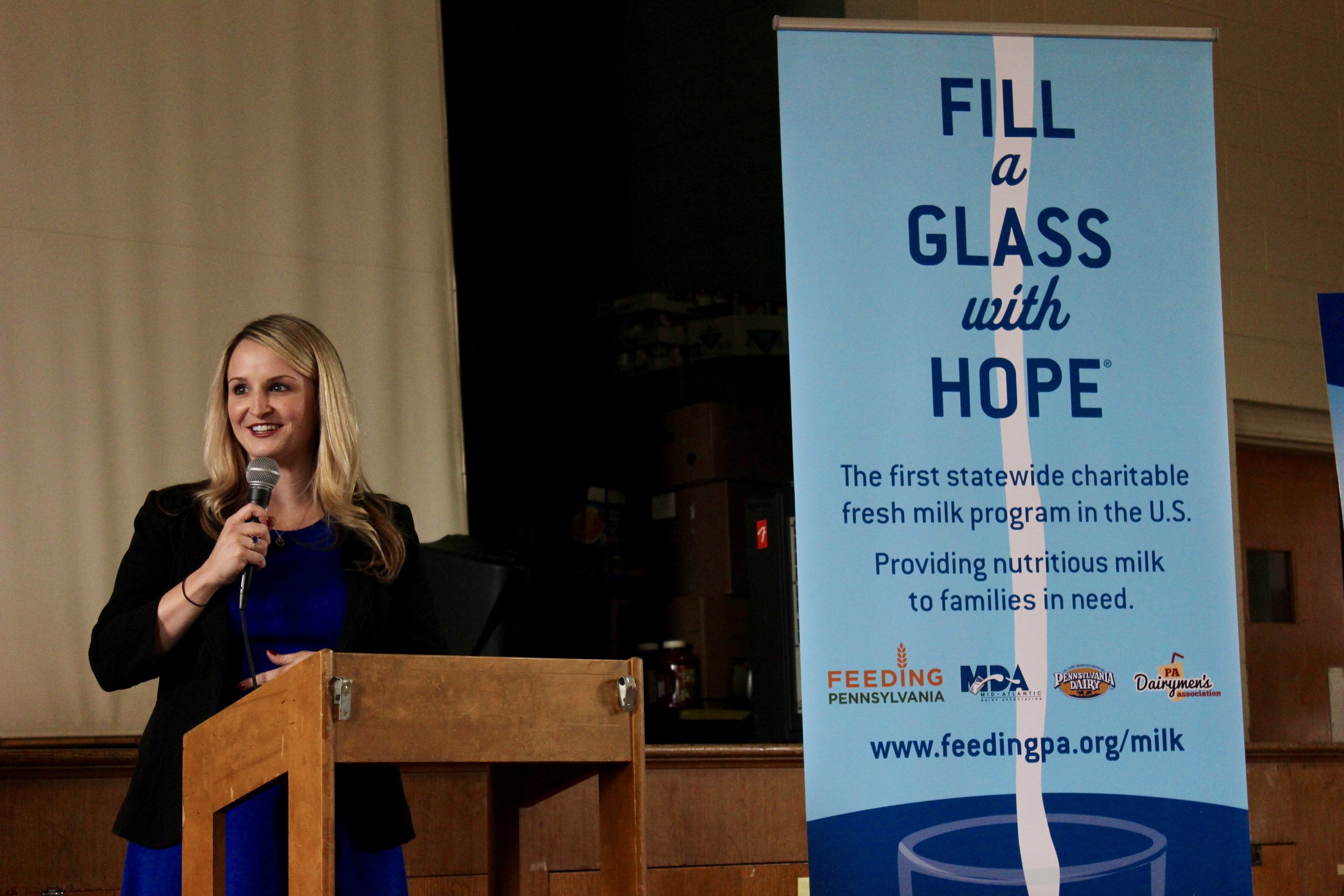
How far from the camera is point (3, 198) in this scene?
3.43m

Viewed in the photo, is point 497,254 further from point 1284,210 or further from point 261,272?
point 1284,210

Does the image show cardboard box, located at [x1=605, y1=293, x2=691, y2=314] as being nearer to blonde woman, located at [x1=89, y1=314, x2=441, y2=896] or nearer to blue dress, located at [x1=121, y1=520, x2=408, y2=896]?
blonde woman, located at [x1=89, y1=314, x2=441, y2=896]

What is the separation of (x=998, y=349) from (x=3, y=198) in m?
2.46

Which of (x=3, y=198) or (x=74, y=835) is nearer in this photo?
(x=74, y=835)

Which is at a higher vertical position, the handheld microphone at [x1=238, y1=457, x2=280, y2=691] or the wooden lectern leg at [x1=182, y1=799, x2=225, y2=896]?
the handheld microphone at [x1=238, y1=457, x2=280, y2=691]

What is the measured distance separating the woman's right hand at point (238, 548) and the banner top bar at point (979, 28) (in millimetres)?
1277

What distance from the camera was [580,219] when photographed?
220 inches

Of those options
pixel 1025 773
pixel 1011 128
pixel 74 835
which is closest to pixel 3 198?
pixel 74 835

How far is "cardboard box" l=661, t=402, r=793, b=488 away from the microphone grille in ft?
9.44

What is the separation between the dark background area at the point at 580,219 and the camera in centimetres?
505

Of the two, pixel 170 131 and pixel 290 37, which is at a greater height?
pixel 290 37

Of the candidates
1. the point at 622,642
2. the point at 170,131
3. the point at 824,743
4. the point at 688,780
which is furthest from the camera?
the point at 622,642

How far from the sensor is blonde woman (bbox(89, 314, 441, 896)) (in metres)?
1.61

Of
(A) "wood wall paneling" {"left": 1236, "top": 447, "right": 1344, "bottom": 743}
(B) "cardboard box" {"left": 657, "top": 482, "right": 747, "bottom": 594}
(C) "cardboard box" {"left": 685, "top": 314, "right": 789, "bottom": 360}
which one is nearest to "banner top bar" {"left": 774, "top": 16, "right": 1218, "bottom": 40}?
(B) "cardboard box" {"left": 657, "top": 482, "right": 747, "bottom": 594}
